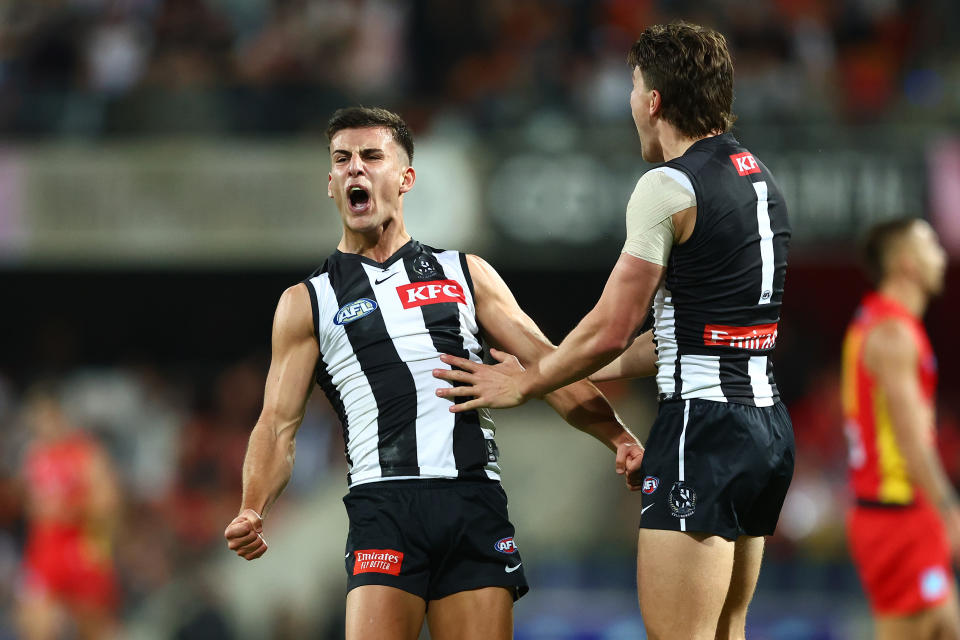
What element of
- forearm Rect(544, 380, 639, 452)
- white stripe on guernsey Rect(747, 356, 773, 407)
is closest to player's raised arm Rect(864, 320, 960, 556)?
forearm Rect(544, 380, 639, 452)

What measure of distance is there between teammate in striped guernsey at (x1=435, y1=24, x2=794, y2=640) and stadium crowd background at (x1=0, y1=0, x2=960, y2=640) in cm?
620

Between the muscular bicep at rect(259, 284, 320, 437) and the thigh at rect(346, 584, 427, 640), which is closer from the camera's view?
the thigh at rect(346, 584, 427, 640)

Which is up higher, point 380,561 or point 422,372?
point 422,372

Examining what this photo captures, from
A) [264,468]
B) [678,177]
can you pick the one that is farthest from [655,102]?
[264,468]

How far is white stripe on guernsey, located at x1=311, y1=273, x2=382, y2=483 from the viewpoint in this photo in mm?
4312

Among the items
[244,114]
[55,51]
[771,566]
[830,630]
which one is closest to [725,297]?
[830,630]

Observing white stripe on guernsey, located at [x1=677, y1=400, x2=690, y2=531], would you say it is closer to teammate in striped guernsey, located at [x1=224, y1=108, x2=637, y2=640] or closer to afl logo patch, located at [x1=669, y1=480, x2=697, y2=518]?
afl logo patch, located at [x1=669, y1=480, x2=697, y2=518]

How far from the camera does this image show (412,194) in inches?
442

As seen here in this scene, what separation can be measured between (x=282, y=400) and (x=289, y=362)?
0.43 ft

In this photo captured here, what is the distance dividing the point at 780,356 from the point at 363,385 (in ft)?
26.0

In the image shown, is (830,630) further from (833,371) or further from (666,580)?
(666,580)

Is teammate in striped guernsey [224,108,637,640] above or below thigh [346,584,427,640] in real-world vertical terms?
above

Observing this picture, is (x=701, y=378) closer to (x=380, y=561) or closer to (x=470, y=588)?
(x=470, y=588)

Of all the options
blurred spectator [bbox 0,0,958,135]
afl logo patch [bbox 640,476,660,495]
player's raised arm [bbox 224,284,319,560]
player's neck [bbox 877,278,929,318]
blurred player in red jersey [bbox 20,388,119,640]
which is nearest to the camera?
afl logo patch [bbox 640,476,660,495]
